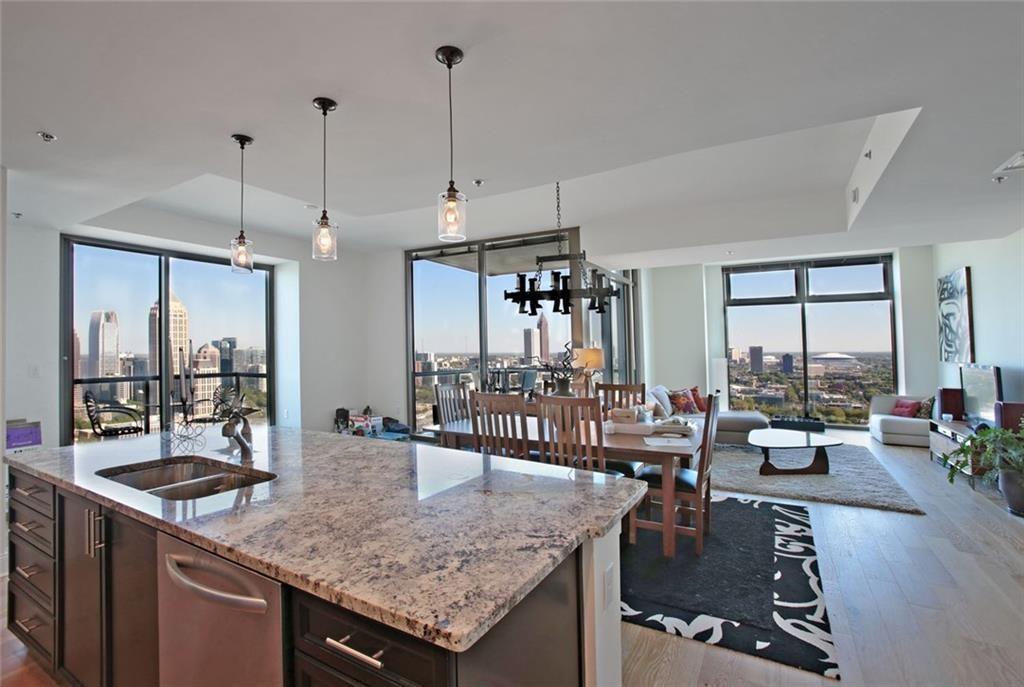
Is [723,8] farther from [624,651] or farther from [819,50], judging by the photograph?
[624,651]

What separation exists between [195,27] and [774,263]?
8.42 metres

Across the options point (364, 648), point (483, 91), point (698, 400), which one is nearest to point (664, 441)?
point (483, 91)

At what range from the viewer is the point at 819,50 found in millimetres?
1738

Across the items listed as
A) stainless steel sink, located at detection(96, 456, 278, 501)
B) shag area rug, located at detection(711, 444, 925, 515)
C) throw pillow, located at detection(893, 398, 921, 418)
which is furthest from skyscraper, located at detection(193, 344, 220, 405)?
throw pillow, located at detection(893, 398, 921, 418)

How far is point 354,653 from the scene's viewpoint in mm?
980

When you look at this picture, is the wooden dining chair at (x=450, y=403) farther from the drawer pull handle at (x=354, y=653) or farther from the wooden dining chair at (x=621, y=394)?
the drawer pull handle at (x=354, y=653)

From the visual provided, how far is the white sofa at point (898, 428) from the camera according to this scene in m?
6.05

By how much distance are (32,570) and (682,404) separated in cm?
651

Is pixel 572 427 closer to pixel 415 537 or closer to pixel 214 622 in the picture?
pixel 415 537

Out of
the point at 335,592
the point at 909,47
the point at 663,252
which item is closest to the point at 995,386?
the point at 663,252

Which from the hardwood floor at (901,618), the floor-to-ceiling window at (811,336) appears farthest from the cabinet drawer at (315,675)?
the floor-to-ceiling window at (811,336)

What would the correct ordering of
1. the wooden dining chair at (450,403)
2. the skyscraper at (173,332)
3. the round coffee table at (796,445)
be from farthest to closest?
the skyscraper at (173,332) < the round coffee table at (796,445) < the wooden dining chair at (450,403)

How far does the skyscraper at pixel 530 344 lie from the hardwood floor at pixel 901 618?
3242 millimetres

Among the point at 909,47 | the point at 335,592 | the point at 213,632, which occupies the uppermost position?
the point at 909,47
